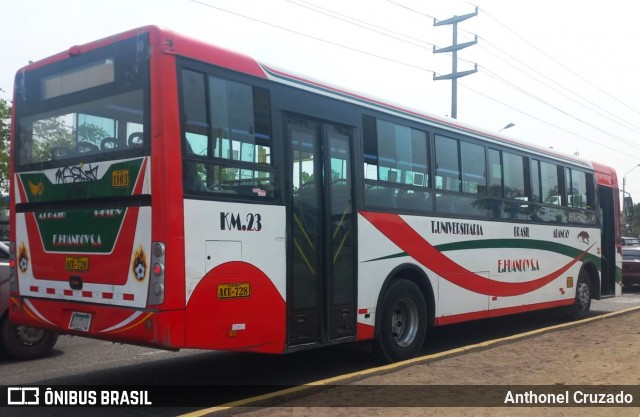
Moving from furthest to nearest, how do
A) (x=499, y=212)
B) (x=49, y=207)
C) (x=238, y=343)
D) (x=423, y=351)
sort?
1. (x=499, y=212)
2. (x=423, y=351)
3. (x=49, y=207)
4. (x=238, y=343)

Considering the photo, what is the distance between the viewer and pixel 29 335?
8.34m

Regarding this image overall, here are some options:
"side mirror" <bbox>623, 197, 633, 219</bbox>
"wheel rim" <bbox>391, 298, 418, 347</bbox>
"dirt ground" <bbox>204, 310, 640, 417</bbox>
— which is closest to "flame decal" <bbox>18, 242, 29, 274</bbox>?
"dirt ground" <bbox>204, 310, 640, 417</bbox>

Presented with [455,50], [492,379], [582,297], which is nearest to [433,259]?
[492,379]

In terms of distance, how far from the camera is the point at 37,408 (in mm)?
6113

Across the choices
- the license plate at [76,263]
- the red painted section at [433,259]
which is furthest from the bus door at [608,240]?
the license plate at [76,263]

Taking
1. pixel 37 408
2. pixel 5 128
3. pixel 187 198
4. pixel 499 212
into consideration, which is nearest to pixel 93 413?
pixel 37 408

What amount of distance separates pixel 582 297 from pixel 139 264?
420 inches

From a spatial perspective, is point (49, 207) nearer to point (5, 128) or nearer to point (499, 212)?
point (499, 212)

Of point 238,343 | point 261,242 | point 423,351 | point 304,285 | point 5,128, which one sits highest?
point 5,128

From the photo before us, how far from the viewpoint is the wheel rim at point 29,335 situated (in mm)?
8242

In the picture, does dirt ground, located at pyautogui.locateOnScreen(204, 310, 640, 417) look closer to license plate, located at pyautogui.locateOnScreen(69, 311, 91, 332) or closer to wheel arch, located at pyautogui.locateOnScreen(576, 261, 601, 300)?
license plate, located at pyautogui.locateOnScreen(69, 311, 91, 332)

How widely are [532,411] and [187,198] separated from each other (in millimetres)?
3534

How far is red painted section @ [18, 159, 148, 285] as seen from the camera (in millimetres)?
5934

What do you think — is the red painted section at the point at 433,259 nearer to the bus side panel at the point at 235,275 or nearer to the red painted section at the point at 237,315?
the bus side panel at the point at 235,275
